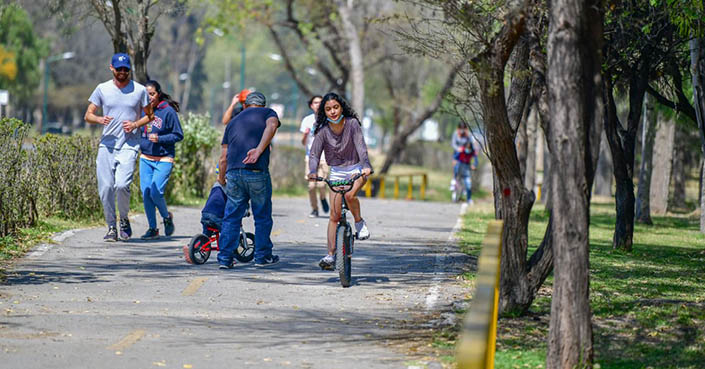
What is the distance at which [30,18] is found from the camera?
2766 inches

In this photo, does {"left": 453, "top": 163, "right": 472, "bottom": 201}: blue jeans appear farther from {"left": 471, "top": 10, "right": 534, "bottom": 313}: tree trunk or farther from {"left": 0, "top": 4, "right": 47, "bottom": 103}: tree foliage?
{"left": 0, "top": 4, "right": 47, "bottom": 103}: tree foliage

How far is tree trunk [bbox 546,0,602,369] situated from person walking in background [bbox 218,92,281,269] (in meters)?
4.66

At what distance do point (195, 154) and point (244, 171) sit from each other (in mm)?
11211

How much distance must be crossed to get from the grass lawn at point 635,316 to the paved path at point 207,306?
82cm

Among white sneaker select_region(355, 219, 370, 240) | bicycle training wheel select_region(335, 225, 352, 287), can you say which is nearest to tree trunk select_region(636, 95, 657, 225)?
white sneaker select_region(355, 219, 370, 240)

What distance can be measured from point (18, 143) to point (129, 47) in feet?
22.1

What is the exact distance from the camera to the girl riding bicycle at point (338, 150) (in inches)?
407

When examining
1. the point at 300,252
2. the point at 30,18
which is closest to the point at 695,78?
the point at 300,252

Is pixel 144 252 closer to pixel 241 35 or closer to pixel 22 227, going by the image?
pixel 22 227

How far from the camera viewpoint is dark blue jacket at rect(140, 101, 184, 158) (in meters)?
13.3

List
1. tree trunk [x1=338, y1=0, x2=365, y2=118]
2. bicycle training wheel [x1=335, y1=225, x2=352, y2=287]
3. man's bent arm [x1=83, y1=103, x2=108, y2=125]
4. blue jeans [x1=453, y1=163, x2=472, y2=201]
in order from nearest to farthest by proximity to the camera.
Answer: bicycle training wheel [x1=335, y1=225, x2=352, y2=287] < man's bent arm [x1=83, y1=103, x2=108, y2=125] < blue jeans [x1=453, y1=163, x2=472, y2=201] < tree trunk [x1=338, y1=0, x2=365, y2=118]

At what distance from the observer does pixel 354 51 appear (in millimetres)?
35531

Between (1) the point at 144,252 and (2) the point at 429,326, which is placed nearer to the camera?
(2) the point at 429,326

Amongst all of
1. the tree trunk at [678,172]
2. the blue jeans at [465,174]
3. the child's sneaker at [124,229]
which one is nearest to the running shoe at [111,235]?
the child's sneaker at [124,229]
